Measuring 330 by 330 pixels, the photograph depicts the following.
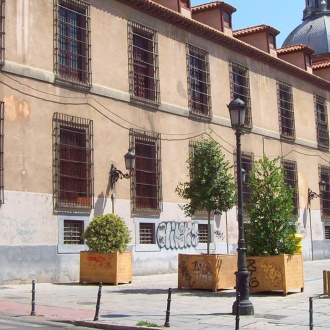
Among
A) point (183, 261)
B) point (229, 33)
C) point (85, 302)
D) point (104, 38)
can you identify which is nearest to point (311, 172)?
point (229, 33)

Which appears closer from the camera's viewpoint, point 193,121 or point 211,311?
point 211,311

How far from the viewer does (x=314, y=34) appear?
2080 inches

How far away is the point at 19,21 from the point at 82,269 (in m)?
7.78

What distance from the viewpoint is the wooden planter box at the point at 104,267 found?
18.1 metres

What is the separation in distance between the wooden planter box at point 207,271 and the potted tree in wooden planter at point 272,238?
2.96ft

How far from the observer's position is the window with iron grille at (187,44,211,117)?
85.7 feet

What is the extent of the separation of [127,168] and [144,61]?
5105mm

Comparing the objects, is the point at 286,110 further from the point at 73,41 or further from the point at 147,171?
the point at 73,41

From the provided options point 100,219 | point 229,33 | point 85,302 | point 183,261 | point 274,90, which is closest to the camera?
point 85,302

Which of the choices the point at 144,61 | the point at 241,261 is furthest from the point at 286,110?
the point at 241,261

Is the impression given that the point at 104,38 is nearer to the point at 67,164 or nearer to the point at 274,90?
the point at 67,164

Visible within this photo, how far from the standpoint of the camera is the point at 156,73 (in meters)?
24.2

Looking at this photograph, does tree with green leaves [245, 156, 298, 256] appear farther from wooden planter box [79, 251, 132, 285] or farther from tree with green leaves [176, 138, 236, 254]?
wooden planter box [79, 251, 132, 285]

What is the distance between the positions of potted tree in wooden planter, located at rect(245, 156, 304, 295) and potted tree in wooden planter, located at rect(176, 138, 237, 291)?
0.98m
